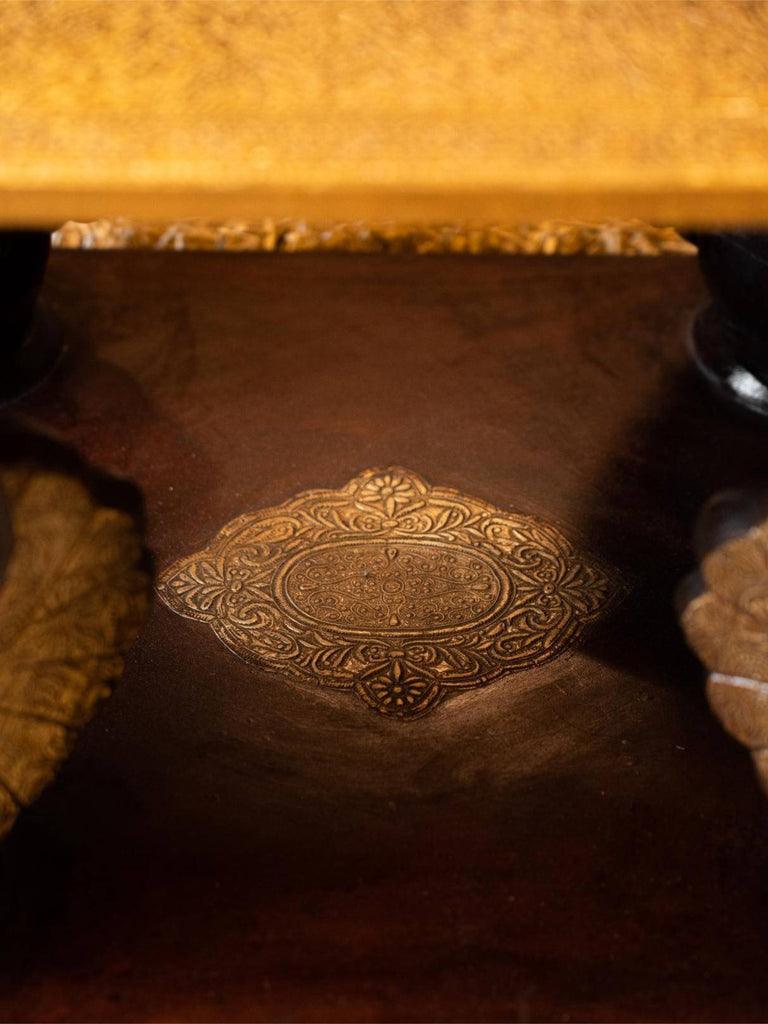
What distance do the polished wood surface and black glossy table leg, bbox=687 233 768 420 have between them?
346 millimetres

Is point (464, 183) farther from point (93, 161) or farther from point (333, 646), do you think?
point (333, 646)

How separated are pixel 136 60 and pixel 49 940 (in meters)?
0.47

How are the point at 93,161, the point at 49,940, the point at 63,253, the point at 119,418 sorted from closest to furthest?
the point at 93,161, the point at 49,940, the point at 119,418, the point at 63,253

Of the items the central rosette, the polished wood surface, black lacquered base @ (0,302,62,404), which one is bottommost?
black lacquered base @ (0,302,62,404)

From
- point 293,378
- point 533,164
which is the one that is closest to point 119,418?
point 293,378

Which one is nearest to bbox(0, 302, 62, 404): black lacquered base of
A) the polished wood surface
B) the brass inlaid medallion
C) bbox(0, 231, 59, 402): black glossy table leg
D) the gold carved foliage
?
bbox(0, 231, 59, 402): black glossy table leg

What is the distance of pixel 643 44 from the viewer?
2.02ft

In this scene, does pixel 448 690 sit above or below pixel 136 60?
below

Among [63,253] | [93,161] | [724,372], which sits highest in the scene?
[93,161]

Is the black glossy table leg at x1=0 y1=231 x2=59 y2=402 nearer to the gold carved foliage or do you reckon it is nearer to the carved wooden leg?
the gold carved foliage

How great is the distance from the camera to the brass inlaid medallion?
0.82m

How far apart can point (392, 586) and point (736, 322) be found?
396 millimetres

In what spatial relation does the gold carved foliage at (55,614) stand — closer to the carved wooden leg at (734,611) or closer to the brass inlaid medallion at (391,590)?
the brass inlaid medallion at (391,590)

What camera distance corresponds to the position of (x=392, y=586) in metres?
0.88
